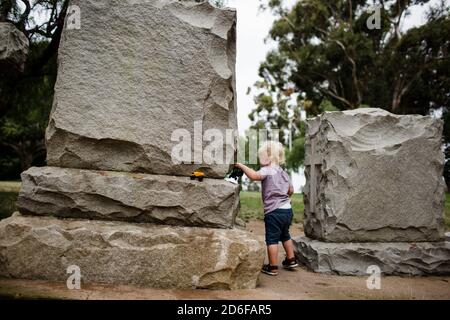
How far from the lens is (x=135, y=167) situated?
3.18 m

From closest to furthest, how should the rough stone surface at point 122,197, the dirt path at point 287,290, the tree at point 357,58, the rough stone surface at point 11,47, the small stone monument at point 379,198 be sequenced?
1. the dirt path at point 287,290
2. the rough stone surface at point 122,197
3. the small stone monument at point 379,198
4. the rough stone surface at point 11,47
5. the tree at point 357,58

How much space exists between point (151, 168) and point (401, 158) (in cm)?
261

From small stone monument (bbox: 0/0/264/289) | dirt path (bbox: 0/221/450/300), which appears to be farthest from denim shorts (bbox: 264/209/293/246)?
small stone monument (bbox: 0/0/264/289)

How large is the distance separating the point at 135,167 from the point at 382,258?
2.62m

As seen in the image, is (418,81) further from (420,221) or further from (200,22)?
(200,22)

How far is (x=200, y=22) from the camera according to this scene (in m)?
3.33

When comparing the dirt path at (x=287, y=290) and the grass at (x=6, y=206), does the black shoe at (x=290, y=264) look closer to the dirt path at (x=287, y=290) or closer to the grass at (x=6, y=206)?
the dirt path at (x=287, y=290)

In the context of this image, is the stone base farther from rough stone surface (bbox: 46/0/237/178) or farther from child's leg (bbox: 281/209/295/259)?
rough stone surface (bbox: 46/0/237/178)

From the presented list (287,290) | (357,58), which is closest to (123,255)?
(287,290)

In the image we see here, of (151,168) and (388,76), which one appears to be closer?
(151,168)

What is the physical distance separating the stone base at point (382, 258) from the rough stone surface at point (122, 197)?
1287 millimetres

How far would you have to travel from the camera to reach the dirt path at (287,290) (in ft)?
8.40

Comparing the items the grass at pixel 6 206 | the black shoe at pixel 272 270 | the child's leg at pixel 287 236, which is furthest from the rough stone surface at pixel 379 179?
the grass at pixel 6 206
